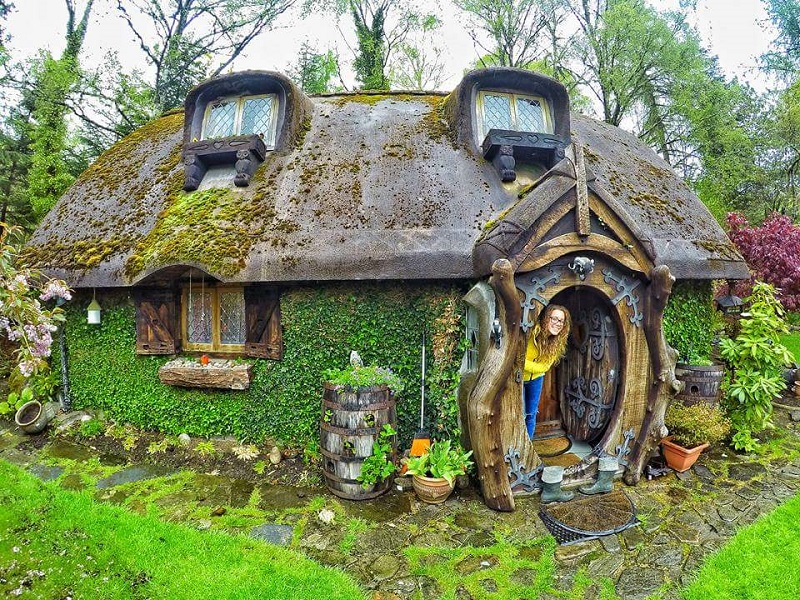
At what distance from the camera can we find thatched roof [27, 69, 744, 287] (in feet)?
17.8

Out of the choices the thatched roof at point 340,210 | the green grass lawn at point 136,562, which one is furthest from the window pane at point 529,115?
the green grass lawn at point 136,562

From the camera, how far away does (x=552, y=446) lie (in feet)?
19.4

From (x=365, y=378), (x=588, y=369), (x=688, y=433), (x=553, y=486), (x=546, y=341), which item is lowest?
(x=553, y=486)

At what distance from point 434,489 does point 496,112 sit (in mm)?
5681

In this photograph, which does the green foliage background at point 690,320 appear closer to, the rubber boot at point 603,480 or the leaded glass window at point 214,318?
the rubber boot at point 603,480

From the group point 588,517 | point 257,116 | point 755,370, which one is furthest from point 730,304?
point 257,116

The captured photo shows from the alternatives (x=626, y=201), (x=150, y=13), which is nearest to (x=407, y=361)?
(x=626, y=201)

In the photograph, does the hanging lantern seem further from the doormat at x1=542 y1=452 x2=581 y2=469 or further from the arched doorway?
the arched doorway

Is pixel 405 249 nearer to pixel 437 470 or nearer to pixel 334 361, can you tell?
pixel 334 361

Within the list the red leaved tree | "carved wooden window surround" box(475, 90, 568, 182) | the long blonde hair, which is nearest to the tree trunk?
the long blonde hair

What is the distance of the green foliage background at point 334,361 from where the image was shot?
5469 mm

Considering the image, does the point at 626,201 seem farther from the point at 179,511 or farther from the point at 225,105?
the point at 179,511

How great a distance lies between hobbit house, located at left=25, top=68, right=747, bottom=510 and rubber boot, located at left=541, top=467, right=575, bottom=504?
14 centimetres

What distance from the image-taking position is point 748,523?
4391 millimetres
